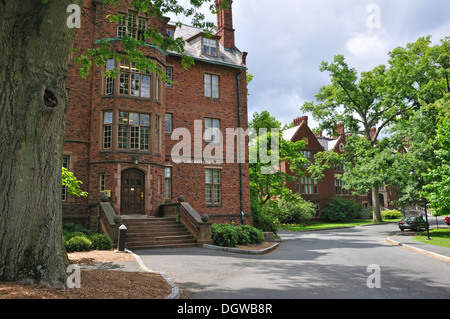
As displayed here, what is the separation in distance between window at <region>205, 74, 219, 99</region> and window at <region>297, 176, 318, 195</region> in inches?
1075

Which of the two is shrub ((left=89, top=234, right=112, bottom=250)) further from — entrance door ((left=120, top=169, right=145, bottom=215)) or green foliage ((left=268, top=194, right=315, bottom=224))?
green foliage ((left=268, top=194, right=315, bottom=224))

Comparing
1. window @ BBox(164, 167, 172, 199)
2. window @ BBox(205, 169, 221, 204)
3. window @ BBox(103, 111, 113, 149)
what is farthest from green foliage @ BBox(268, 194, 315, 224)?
window @ BBox(103, 111, 113, 149)

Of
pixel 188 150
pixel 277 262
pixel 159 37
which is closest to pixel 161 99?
pixel 188 150

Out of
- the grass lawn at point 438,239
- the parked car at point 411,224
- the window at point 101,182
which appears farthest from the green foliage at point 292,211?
the window at point 101,182

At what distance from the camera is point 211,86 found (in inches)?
942

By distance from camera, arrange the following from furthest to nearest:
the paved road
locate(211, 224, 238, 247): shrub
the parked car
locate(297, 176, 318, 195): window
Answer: locate(297, 176, 318, 195): window < the parked car < locate(211, 224, 238, 247): shrub < the paved road

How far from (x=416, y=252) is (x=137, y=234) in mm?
12310

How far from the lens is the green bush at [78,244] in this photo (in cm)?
1291

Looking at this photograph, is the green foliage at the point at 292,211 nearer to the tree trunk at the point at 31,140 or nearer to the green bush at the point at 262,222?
the green bush at the point at 262,222

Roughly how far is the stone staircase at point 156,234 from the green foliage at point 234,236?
43.3 inches

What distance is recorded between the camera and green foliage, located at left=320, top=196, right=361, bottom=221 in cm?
4603

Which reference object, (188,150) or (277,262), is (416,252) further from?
(188,150)

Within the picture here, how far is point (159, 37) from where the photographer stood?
35.1 ft

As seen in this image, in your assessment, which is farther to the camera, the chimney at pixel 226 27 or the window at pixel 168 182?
the chimney at pixel 226 27
